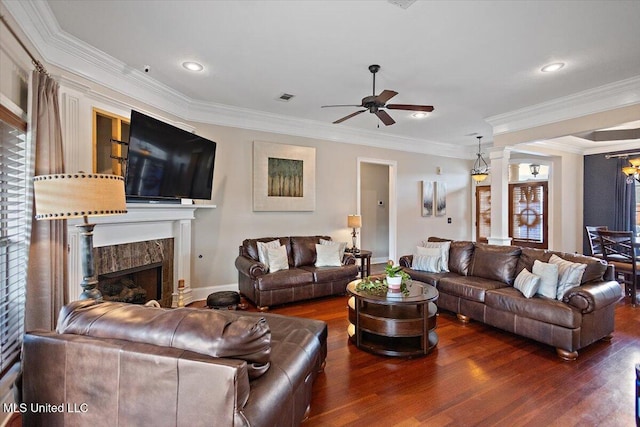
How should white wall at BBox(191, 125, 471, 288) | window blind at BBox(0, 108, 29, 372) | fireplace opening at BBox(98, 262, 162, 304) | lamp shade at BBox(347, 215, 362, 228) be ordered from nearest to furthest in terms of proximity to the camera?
window blind at BBox(0, 108, 29, 372) → fireplace opening at BBox(98, 262, 162, 304) → white wall at BBox(191, 125, 471, 288) → lamp shade at BBox(347, 215, 362, 228)

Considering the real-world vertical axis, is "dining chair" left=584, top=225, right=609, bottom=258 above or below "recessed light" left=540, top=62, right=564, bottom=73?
below

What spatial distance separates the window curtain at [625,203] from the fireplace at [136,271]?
26.3ft

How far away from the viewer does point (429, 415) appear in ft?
6.81

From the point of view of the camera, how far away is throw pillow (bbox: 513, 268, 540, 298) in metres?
3.23

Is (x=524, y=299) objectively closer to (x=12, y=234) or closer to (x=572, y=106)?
(x=572, y=106)

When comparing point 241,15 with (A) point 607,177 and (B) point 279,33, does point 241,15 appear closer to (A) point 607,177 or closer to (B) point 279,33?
(B) point 279,33

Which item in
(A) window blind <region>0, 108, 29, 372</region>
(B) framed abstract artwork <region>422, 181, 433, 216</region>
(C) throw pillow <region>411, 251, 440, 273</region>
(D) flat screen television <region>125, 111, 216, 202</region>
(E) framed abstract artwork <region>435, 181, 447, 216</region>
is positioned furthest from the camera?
(E) framed abstract artwork <region>435, 181, 447, 216</region>

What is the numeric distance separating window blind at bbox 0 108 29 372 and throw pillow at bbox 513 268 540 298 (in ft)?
14.1

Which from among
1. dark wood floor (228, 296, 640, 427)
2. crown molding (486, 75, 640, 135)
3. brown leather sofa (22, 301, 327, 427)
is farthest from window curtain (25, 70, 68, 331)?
crown molding (486, 75, 640, 135)

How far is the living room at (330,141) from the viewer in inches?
112

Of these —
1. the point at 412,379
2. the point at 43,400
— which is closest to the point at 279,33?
the point at 43,400

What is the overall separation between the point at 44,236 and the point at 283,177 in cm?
344

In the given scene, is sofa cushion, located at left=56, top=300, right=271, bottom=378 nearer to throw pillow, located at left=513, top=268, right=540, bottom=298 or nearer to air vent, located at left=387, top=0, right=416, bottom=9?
air vent, located at left=387, top=0, right=416, bottom=9

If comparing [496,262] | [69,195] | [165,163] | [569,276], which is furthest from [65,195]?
[496,262]
